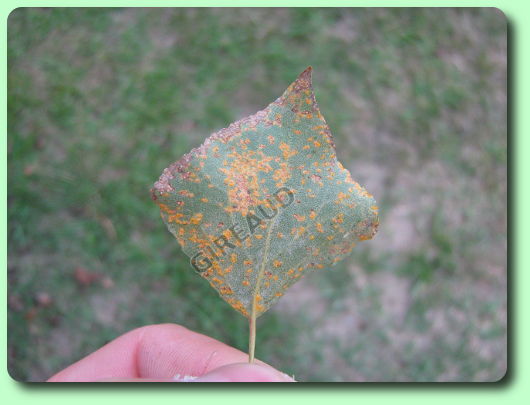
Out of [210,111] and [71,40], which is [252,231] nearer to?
[210,111]

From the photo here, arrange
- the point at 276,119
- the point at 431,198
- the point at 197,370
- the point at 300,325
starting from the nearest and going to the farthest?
the point at 276,119, the point at 197,370, the point at 300,325, the point at 431,198

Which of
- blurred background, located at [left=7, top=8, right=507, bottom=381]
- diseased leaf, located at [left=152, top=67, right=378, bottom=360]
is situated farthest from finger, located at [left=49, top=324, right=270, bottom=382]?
diseased leaf, located at [left=152, top=67, right=378, bottom=360]

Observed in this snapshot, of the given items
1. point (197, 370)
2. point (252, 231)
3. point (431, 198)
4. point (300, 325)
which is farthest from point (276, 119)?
point (431, 198)

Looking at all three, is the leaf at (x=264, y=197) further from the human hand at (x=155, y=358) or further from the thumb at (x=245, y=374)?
the human hand at (x=155, y=358)

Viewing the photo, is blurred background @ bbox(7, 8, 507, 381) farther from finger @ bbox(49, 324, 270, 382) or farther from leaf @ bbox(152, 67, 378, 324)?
leaf @ bbox(152, 67, 378, 324)

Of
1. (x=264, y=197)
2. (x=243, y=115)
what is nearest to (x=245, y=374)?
(x=264, y=197)

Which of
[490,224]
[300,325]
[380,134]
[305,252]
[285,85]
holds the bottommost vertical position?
[300,325]

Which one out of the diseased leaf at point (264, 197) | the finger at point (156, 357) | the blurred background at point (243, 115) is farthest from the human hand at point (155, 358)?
the diseased leaf at point (264, 197)
